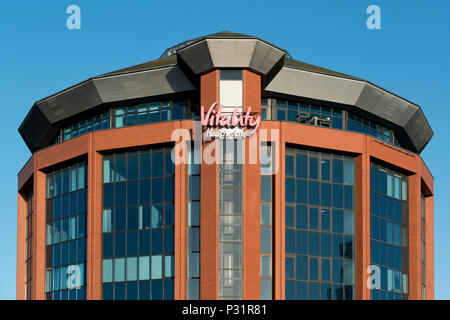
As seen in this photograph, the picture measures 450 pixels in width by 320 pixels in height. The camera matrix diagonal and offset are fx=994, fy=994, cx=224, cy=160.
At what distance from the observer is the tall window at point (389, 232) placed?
71.9 meters

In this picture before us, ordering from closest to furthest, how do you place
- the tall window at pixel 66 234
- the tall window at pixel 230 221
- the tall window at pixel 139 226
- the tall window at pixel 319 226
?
the tall window at pixel 230 221
the tall window at pixel 139 226
the tall window at pixel 319 226
the tall window at pixel 66 234

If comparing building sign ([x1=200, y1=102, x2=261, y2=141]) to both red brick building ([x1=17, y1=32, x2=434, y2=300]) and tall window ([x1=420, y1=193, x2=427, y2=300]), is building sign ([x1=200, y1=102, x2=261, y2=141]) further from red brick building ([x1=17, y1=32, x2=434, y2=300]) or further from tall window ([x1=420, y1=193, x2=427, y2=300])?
tall window ([x1=420, y1=193, x2=427, y2=300])

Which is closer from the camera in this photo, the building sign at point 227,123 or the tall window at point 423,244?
the building sign at point 227,123

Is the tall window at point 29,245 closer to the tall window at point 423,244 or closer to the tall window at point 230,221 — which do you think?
the tall window at point 230,221

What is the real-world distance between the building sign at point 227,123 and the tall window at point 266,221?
77.2 inches

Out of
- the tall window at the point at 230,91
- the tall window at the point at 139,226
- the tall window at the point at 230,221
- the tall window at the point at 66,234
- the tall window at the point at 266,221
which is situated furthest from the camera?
the tall window at the point at 66,234

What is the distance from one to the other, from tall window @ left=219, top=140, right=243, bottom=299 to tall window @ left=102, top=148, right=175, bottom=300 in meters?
3.80

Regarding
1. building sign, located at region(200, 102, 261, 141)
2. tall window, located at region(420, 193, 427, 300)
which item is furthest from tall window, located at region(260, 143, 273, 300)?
tall window, located at region(420, 193, 427, 300)

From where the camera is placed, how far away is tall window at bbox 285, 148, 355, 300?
68062 mm

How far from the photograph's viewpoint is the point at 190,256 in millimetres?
66938

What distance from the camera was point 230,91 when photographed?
68.5m

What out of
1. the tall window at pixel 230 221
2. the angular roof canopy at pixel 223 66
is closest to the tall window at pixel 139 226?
the tall window at pixel 230 221
